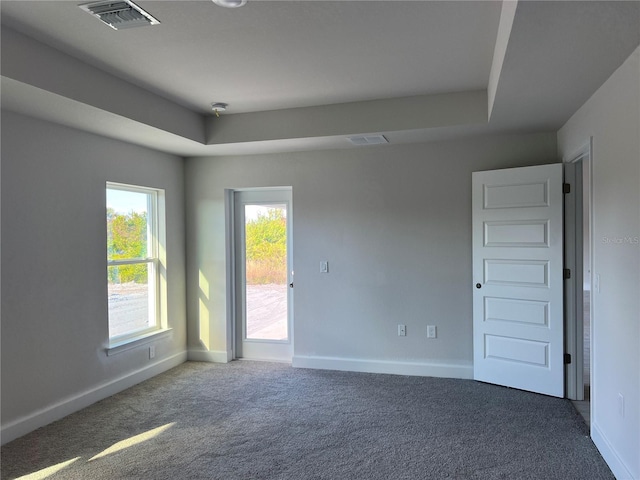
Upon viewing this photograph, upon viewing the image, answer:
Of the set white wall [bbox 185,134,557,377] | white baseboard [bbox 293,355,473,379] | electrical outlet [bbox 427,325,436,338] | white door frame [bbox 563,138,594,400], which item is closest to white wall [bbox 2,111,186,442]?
white wall [bbox 185,134,557,377]

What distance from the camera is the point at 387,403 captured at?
12.1 ft

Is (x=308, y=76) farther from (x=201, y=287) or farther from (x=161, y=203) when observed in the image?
(x=201, y=287)

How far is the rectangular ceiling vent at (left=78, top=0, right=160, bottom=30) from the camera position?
223 centimetres

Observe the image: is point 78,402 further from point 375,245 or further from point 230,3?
point 230,3

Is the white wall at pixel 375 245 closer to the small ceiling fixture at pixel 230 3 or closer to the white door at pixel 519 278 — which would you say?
the white door at pixel 519 278

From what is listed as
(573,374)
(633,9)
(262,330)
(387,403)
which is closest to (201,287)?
(262,330)

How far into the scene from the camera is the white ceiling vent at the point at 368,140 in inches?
163

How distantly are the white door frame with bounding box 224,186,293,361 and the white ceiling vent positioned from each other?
0.98 metres

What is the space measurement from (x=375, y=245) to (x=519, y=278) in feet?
4.55

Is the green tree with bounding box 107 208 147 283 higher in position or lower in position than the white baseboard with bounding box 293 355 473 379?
higher

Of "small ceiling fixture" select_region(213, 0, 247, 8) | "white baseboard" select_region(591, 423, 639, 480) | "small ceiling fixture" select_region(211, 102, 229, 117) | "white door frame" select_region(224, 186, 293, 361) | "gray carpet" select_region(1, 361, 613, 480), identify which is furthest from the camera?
"white door frame" select_region(224, 186, 293, 361)

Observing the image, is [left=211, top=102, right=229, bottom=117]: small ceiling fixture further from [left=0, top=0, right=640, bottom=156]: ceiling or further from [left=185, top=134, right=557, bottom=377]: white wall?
[left=185, top=134, right=557, bottom=377]: white wall

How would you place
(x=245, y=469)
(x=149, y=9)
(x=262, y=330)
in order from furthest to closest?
(x=262, y=330)
(x=245, y=469)
(x=149, y=9)

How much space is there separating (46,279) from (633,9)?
392 cm
